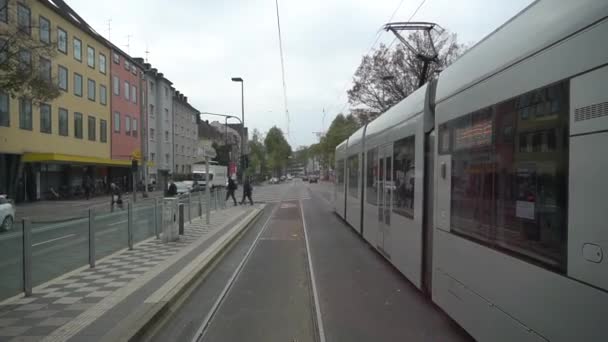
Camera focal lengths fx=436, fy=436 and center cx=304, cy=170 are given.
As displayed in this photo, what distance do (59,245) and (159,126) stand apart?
1972 inches

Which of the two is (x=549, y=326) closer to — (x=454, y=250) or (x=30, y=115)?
(x=454, y=250)

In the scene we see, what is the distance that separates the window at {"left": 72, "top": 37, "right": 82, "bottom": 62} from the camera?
35.0 meters

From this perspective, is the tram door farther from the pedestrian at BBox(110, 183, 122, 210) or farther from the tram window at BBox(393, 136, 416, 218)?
the pedestrian at BBox(110, 183, 122, 210)

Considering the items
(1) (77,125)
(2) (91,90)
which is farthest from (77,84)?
(1) (77,125)

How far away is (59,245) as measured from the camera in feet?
22.7

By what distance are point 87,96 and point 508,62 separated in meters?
39.5

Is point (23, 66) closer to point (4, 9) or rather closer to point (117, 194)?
point (4, 9)

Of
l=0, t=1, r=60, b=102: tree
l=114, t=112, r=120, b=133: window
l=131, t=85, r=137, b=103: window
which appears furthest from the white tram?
l=131, t=85, r=137, b=103: window

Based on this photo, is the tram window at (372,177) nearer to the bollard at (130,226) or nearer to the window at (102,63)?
the bollard at (130,226)

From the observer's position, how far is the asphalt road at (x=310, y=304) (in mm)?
4867

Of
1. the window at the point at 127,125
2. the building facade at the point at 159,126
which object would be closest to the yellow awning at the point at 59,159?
the window at the point at 127,125

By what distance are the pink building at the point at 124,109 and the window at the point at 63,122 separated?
7.91m

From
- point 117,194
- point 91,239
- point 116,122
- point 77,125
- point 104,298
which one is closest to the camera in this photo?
point 104,298

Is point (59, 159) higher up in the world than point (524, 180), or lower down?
higher up
